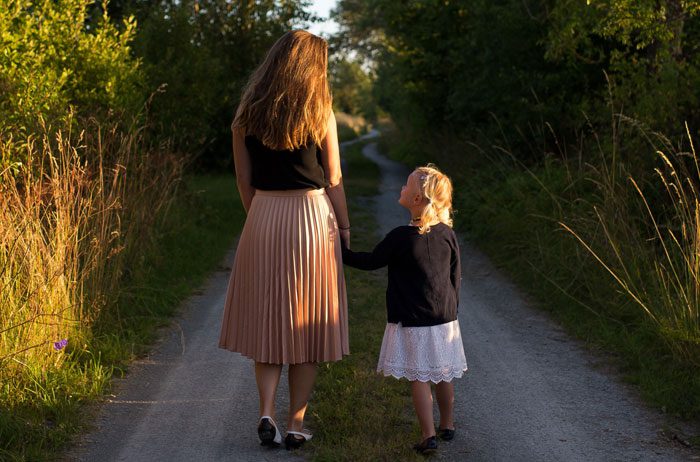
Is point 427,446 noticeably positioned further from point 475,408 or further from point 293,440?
point 475,408

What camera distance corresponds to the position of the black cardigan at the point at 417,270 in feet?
14.7

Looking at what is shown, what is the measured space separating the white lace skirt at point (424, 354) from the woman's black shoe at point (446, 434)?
1.24ft

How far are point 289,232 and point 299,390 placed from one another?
842 millimetres

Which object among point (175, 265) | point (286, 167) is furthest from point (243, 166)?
point (175, 265)

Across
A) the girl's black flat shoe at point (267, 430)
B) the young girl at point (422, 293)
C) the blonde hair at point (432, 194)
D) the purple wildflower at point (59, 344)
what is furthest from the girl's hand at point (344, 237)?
the purple wildflower at point (59, 344)

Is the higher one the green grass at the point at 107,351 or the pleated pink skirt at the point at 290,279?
the pleated pink skirt at the point at 290,279

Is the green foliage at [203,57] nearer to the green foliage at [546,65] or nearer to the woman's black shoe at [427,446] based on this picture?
the green foliage at [546,65]

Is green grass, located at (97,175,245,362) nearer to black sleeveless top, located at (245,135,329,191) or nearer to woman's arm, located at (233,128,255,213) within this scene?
woman's arm, located at (233,128,255,213)

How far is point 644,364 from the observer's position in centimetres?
616

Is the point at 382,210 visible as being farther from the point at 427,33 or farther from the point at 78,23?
the point at 78,23

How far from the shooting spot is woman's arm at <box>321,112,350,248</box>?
14.9 feet

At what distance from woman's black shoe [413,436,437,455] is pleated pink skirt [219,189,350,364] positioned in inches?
24.6

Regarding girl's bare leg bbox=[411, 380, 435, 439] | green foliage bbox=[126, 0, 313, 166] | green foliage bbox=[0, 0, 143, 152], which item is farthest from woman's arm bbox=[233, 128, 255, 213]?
green foliage bbox=[126, 0, 313, 166]

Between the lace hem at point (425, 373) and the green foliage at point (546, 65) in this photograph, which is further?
the green foliage at point (546, 65)
